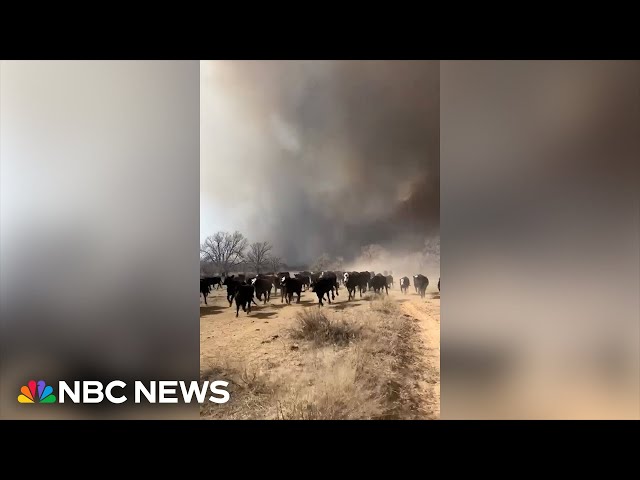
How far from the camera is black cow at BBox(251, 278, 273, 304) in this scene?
4.67 ft

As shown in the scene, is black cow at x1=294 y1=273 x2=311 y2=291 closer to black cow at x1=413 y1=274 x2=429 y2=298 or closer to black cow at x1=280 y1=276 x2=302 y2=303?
black cow at x1=280 y1=276 x2=302 y2=303

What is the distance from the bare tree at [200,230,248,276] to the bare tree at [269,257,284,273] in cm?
A: 19

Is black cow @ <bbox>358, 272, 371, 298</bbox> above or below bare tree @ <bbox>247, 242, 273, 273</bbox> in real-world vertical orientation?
below

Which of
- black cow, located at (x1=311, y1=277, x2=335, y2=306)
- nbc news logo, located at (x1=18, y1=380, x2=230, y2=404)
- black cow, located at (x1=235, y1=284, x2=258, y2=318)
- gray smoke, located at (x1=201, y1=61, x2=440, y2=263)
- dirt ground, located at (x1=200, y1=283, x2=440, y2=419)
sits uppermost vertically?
gray smoke, located at (x1=201, y1=61, x2=440, y2=263)

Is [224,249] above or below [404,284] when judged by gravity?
above

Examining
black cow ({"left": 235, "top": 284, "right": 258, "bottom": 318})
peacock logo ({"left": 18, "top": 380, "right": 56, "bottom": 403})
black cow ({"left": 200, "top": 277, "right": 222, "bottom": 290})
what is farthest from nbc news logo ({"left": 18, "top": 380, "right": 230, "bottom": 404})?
black cow ({"left": 200, "top": 277, "right": 222, "bottom": 290})

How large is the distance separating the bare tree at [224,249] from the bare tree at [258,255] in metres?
0.05

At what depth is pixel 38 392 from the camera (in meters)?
1.39

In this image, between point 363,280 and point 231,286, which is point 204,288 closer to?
point 231,286

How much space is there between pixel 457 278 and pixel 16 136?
3.08m

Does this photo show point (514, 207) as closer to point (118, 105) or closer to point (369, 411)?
point (369, 411)

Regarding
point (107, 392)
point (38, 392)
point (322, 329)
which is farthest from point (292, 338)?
point (38, 392)

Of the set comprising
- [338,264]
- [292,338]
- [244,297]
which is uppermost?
[338,264]

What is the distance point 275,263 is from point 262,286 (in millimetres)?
187
